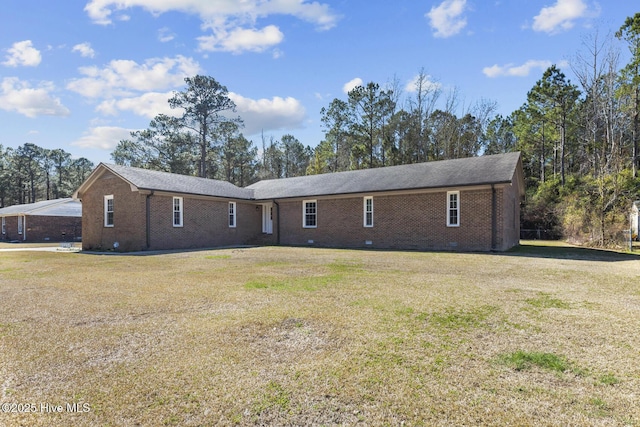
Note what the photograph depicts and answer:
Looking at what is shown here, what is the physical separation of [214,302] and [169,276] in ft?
11.8

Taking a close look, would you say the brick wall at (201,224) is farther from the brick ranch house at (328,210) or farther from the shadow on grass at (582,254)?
the shadow on grass at (582,254)

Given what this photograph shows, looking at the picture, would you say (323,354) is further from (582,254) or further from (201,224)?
(201,224)

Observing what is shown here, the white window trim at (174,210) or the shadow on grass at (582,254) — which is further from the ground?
the white window trim at (174,210)

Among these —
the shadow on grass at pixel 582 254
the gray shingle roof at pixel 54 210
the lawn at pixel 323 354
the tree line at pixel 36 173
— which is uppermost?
the tree line at pixel 36 173

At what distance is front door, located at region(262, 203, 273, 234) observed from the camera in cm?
2272

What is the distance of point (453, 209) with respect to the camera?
1598 centimetres

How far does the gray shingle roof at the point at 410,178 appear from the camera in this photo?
15.7 meters

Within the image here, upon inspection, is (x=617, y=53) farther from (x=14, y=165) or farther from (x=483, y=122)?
(x=14, y=165)

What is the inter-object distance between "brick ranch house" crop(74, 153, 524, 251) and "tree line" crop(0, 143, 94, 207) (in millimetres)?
49791

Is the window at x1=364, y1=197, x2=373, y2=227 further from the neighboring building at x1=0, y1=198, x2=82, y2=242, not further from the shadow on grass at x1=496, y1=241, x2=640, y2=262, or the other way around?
the neighboring building at x1=0, y1=198, x2=82, y2=242

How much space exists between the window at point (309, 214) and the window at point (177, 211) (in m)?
6.55

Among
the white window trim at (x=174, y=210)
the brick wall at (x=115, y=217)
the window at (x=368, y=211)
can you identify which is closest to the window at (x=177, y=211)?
the white window trim at (x=174, y=210)

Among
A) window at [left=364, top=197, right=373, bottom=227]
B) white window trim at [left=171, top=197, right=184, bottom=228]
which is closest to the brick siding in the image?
white window trim at [left=171, top=197, right=184, bottom=228]

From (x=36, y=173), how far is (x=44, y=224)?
39.8 metres
